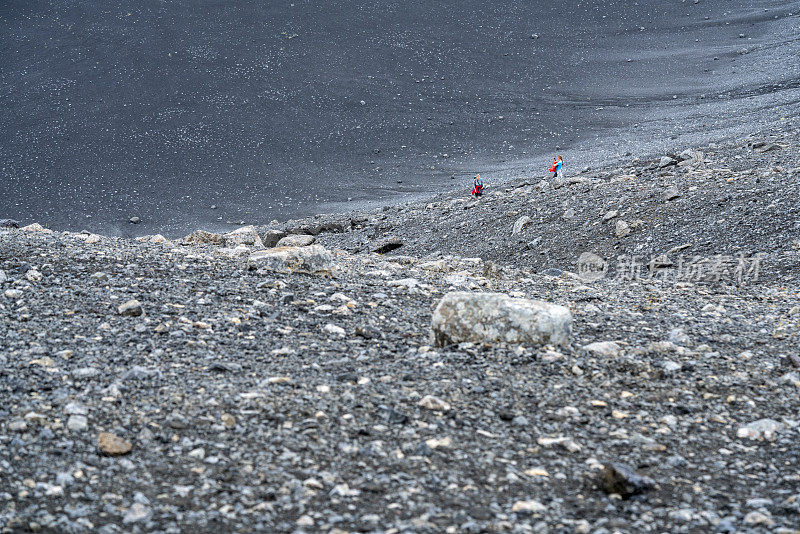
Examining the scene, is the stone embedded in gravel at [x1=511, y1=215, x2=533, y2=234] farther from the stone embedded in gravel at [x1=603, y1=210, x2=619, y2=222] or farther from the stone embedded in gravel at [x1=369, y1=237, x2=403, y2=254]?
the stone embedded in gravel at [x1=369, y1=237, x2=403, y2=254]

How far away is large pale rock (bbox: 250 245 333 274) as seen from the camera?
23.7 feet

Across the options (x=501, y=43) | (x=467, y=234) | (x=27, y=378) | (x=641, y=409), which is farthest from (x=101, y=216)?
(x=501, y=43)

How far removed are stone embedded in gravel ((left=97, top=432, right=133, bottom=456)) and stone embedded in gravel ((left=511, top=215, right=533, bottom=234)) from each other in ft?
32.4

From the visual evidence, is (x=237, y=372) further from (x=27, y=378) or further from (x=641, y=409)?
(x=641, y=409)

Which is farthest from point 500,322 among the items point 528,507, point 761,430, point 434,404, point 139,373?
point 139,373

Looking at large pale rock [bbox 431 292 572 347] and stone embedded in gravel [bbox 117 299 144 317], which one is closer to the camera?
large pale rock [bbox 431 292 572 347]

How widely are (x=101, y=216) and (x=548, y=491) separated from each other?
23.2 metres

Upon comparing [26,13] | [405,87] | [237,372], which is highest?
[26,13]

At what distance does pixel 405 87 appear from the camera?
34594 millimetres

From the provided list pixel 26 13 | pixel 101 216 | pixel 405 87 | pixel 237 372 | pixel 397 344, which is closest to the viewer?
pixel 237 372

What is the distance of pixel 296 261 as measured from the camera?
728cm

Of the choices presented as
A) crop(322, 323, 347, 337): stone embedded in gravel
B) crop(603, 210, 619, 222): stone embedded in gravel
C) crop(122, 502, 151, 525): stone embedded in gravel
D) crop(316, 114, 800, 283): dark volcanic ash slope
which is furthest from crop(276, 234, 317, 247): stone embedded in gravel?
crop(122, 502, 151, 525): stone embedded in gravel

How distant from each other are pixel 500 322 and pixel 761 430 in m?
1.89

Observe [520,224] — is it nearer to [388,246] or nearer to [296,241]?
[388,246]
